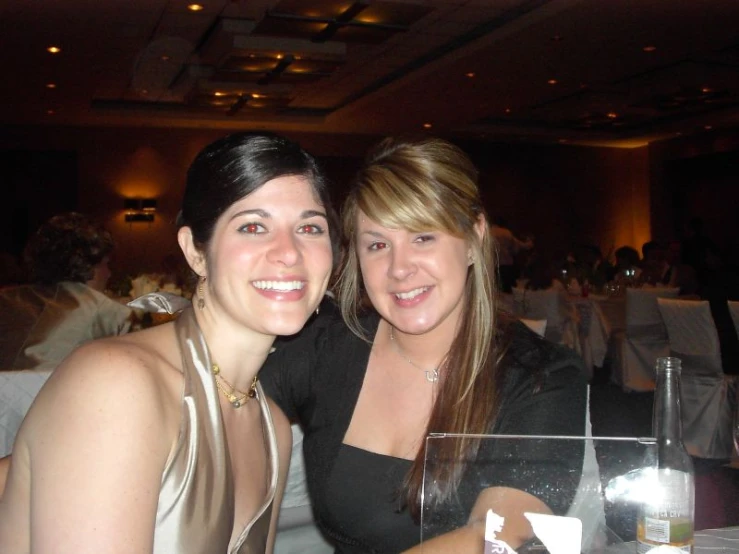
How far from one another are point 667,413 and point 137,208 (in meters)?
14.6

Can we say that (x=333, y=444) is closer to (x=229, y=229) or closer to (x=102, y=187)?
(x=229, y=229)

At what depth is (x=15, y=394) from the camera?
10.1ft

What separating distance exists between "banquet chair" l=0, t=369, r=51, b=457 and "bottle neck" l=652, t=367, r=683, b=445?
266 centimetres

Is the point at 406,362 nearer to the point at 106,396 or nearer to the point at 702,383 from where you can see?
the point at 106,396

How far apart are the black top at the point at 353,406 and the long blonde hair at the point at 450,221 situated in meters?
0.06

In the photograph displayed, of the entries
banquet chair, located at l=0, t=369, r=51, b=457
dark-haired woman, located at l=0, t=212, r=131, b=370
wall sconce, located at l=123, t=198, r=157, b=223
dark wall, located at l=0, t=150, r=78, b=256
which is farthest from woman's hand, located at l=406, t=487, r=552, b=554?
dark wall, located at l=0, t=150, r=78, b=256

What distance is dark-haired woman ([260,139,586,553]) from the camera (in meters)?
1.80

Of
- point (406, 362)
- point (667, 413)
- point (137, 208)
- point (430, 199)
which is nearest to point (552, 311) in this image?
point (406, 362)

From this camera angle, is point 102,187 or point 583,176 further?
A: point 583,176

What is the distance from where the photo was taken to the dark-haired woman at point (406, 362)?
5.90ft

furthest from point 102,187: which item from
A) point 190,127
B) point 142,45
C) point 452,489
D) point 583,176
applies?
point 452,489

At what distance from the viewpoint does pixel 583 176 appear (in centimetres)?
1744

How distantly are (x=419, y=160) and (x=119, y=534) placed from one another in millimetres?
1119

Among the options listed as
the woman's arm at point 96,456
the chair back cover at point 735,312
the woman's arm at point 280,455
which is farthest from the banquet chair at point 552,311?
the woman's arm at point 96,456
